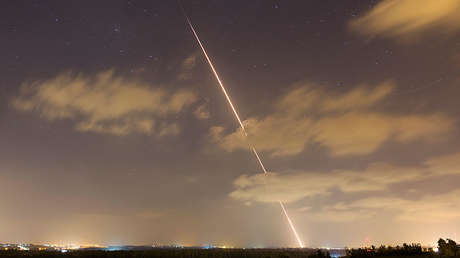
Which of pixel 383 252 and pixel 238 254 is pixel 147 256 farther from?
pixel 383 252

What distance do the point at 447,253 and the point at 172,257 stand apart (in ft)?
119

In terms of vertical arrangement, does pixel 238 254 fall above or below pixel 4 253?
below

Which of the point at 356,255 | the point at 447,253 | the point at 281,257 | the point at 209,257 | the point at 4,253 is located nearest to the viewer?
the point at 447,253

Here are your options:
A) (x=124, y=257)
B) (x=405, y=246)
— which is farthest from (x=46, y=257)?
(x=405, y=246)

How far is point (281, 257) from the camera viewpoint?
30.0 m

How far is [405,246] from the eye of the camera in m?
34.8

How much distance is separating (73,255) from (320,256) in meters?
38.7

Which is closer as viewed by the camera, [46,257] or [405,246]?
[405,246]

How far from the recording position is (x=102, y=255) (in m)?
51.1

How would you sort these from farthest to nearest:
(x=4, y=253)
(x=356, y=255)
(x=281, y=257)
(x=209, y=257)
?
(x=4, y=253)
(x=209, y=257)
(x=356, y=255)
(x=281, y=257)

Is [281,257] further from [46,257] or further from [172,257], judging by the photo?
[46,257]

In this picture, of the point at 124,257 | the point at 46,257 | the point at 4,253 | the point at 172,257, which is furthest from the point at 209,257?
the point at 4,253

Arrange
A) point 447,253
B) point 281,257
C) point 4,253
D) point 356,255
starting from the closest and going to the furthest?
1. point 447,253
2. point 281,257
3. point 356,255
4. point 4,253

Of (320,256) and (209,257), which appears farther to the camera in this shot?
(209,257)
